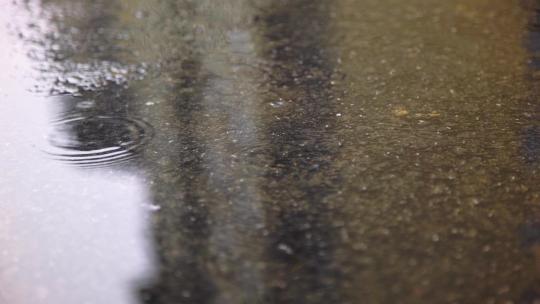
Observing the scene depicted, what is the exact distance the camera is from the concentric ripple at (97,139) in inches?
91.0

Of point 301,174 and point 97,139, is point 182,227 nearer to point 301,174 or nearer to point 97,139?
point 301,174

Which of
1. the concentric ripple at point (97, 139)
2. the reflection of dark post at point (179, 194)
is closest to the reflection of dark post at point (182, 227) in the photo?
the reflection of dark post at point (179, 194)

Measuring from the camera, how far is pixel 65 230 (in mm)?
1873

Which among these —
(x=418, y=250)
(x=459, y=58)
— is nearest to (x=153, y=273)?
(x=418, y=250)

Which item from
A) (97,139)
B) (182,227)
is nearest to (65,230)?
(182,227)

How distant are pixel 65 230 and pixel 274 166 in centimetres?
71

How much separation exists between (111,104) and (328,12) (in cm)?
203

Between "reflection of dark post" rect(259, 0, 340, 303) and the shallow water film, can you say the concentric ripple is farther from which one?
"reflection of dark post" rect(259, 0, 340, 303)

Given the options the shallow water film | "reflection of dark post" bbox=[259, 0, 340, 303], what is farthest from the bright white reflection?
"reflection of dark post" bbox=[259, 0, 340, 303]

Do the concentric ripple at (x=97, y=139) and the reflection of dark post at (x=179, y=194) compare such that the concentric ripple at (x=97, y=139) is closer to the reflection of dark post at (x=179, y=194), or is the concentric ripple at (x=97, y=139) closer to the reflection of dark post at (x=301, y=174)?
the reflection of dark post at (x=179, y=194)

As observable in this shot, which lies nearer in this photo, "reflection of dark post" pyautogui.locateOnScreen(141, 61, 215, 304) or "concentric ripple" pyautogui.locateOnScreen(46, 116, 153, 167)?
"reflection of dark post" pyautogui.locateOnScreen(141, 61, 215, 304)

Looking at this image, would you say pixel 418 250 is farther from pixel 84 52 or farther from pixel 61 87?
pixel 84 52

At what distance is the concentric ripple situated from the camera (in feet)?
7.59

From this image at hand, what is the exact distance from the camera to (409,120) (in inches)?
102
